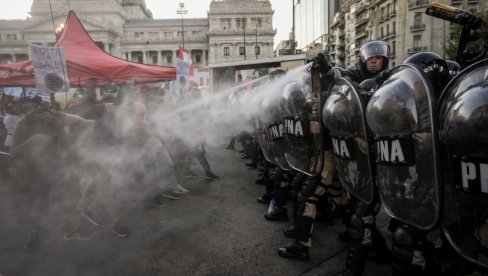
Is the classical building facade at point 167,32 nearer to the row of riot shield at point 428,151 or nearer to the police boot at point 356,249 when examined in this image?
the police boot at point 356,249

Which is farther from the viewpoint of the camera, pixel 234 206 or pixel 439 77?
pixel 234 206

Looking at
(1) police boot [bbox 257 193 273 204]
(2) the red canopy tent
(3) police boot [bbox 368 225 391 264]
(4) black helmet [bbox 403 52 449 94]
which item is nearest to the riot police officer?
(3) police boot [bbox 368 225 391 264]

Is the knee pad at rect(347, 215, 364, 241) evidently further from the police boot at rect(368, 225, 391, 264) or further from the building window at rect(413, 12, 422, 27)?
the building window at rect(413, 12, 422, 27)

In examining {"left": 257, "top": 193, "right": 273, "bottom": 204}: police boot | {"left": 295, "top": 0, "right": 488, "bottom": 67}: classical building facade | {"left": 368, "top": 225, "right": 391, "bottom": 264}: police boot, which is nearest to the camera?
{"left": 368, "top": 225, "right": 391, "bottom": 264}: police boot

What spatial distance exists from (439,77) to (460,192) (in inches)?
29.8

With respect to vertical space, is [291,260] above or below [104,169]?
below

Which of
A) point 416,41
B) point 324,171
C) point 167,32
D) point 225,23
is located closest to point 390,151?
point 324,171

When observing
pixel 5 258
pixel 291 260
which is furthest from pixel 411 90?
pixel 5 258

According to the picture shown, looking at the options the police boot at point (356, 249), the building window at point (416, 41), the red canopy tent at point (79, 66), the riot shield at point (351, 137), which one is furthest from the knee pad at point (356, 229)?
the building window at point (416, 41)

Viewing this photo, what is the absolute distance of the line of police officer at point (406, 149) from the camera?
1.40m

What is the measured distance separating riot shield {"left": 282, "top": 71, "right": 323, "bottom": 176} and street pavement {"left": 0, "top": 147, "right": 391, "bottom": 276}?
3.16 ft

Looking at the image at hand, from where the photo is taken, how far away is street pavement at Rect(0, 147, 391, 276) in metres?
3.01

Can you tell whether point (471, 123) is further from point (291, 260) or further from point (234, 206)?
point (234, 206)

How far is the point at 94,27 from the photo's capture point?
68000 millimetres
